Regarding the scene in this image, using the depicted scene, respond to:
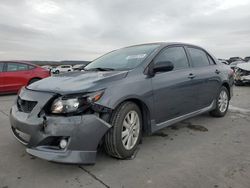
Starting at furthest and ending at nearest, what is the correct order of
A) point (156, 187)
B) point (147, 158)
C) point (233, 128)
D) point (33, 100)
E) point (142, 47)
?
point (233, 128) → point (142, 47) → point (147, 158) → point (33, 100) → point (156, 187)

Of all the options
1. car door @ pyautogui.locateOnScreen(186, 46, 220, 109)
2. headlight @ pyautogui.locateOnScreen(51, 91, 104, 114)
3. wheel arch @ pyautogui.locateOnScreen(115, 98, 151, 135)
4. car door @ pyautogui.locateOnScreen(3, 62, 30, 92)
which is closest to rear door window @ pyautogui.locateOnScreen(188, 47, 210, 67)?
car door @ pyautogui.locateOnScreen(186, 46, 220, 109)

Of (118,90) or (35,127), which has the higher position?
(118,90)

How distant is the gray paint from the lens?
290 centimetres

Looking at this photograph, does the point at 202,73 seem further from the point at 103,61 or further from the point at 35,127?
the point at 35,127

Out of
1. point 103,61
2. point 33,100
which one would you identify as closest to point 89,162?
point 33,100

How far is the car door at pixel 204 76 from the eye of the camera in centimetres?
478

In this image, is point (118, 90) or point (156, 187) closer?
point (156, 187)

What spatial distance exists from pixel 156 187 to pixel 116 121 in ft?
2.86

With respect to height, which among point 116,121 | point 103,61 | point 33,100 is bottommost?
point 116,121

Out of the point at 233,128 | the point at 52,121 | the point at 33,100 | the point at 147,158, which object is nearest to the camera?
the point at 52,121

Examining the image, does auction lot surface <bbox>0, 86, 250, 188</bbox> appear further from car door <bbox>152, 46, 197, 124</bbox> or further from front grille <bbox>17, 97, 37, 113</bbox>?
front grille <bbox>17, 97, 37, 113</bbox>

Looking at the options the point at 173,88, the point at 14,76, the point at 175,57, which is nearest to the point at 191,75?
the point at 175,57

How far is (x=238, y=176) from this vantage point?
2951mm

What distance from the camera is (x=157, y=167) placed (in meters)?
3.20
